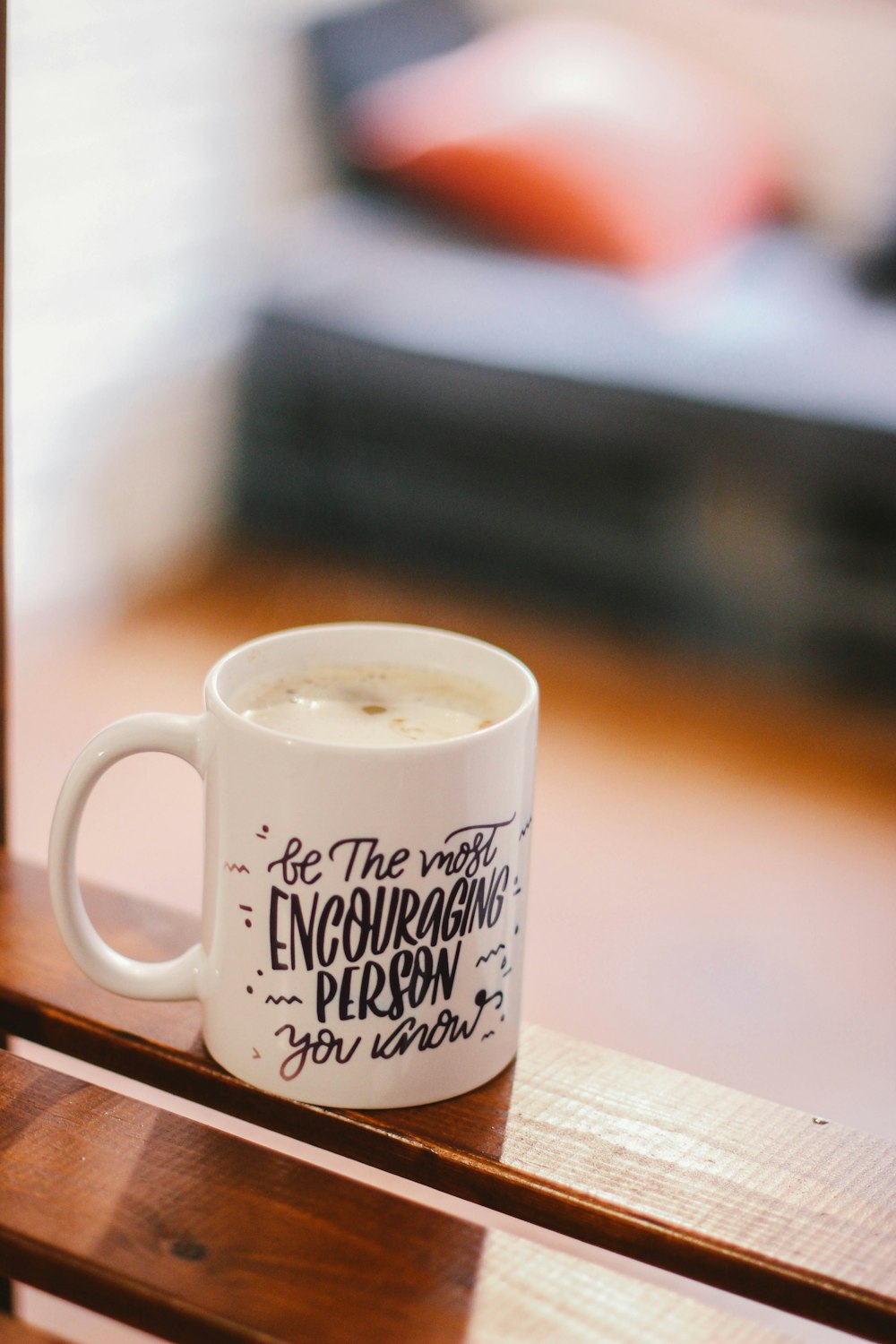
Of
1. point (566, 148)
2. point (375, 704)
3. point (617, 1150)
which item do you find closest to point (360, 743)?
point (375, 704)

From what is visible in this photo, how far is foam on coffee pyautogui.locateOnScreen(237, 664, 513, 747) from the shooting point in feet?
1.54

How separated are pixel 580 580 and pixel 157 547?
24.7 inches

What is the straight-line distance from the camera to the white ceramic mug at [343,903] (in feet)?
1.35

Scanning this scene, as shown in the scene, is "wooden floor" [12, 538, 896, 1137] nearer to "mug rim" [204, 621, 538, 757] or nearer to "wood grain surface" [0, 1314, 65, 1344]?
"wood grain surface" [0, 1314, 65, 1344]

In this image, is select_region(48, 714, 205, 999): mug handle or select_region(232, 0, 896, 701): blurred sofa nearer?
select_region(48, 714, 205, 999): mug handle

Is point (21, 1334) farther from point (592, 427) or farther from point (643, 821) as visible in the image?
point (592, 427)

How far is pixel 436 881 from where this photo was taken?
0.42 metres

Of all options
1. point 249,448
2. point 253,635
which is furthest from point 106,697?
point 249,448

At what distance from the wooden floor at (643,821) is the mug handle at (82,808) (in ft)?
2.48

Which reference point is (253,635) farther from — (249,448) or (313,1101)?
(313,1101)

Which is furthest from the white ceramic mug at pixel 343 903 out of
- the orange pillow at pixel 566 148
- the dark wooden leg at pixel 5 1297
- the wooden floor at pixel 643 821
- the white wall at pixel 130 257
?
the orange pillow at pixel 566 148

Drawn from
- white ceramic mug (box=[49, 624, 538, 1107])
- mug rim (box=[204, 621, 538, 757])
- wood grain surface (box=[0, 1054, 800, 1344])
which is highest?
mug rim (box=[204, 621, 538, 757])

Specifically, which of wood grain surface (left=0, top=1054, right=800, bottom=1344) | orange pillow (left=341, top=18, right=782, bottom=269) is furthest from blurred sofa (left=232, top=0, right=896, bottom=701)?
wood grain surface (left=0, top=1054, right=800, bottom=1344)

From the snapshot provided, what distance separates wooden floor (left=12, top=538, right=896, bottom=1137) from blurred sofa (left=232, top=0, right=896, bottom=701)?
80mm
